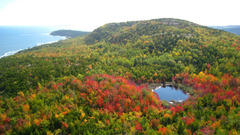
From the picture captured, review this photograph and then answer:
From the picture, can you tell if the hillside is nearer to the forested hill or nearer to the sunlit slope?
the sunlit slope

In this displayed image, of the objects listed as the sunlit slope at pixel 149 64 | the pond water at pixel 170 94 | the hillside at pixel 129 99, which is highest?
the sunlit slope at pixel 149 64

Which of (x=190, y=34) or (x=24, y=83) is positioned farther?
(x=190, y=34)

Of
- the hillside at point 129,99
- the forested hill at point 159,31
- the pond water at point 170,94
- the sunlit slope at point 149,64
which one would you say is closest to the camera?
the hillside at point 129,99

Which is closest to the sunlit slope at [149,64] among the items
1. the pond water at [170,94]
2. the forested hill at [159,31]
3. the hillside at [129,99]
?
the hillside at [129,99]

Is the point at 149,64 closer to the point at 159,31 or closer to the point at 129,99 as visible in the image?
the point at 129,99

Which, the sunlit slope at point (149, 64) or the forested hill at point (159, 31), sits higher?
the forested hill at point (159, 31)

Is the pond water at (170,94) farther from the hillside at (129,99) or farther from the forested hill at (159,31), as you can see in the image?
the forested hill at (159,31)

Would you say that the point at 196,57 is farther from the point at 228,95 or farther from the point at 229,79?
the point at 228,95

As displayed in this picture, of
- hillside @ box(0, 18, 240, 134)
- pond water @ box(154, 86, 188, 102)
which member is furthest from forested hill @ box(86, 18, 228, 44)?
pond water @ box(154, 86, 188, 102)

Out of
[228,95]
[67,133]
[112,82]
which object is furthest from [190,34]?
[67,133]
